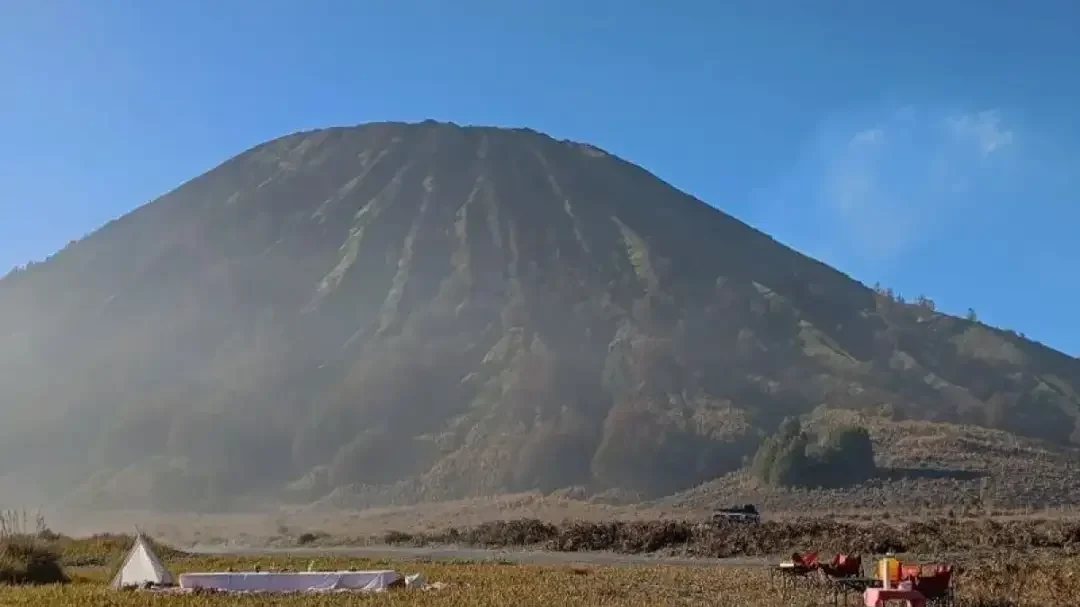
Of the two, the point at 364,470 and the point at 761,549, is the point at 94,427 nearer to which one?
the point at 364,470

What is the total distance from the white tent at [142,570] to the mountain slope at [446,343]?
58157mm

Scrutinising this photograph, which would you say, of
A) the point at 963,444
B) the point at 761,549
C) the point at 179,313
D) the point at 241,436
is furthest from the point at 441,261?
the point at 761,549

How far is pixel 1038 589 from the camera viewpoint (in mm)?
21203

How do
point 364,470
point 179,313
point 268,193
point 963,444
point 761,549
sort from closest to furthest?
point 761,549 < point 963,444 < point 364,470 < point 179,313 < point 268,193

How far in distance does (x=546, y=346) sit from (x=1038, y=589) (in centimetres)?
8763

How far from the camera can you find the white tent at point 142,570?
80.9 ft

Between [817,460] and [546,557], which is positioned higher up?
[817,460]

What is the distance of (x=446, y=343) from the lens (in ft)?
372

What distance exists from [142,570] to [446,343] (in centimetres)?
8813

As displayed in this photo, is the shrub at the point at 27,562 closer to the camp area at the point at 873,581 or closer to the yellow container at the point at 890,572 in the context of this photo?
the camp area at the point at 873,581

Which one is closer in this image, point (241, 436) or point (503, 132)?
point (241, 436)

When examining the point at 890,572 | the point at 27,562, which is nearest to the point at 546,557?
the point at 27,562

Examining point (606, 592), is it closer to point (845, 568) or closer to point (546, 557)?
point (845, 568)

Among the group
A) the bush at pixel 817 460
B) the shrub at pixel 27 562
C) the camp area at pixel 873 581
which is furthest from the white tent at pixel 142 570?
the bush at pixel 817 460
